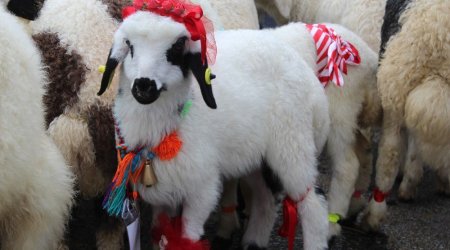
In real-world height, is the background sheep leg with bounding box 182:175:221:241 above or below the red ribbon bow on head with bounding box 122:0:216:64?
below

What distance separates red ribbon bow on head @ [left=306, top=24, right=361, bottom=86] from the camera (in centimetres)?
383

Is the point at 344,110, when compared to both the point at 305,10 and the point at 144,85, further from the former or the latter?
the point at 305,10

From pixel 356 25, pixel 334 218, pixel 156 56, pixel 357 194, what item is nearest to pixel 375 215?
pixel 357 194

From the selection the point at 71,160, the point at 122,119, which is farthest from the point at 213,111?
the point at 71,160

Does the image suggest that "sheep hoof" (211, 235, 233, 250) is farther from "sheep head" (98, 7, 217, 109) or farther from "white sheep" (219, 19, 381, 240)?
"sheep head" (98, 7, 217, 109)

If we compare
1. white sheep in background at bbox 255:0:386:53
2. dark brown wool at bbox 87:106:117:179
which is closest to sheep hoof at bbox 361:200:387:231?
white sheep in background at bbox 255:0:386:53

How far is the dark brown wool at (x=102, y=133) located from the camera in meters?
3.13

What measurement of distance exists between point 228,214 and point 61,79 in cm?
128

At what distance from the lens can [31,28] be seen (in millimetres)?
3463

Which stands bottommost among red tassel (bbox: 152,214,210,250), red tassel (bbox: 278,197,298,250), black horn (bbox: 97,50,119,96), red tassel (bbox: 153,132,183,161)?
red tassel (bbox: 278,197,298,250)

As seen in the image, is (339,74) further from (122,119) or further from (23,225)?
(23,225)

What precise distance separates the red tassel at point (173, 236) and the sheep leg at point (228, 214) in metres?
0.85

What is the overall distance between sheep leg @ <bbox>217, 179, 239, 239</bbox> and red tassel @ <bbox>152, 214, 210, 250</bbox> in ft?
2.79

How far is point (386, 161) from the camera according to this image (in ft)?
13.3
